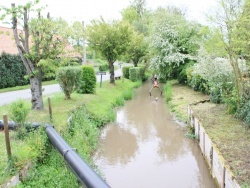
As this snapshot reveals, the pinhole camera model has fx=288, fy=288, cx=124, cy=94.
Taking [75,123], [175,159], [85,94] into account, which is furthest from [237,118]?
[85,94]

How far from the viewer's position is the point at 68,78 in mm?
14453

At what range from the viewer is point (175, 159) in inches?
382

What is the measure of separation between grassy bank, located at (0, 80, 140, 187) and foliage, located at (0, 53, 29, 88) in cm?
852

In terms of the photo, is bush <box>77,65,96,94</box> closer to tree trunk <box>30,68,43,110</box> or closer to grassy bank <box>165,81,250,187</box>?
grassy bank <box>165,81,250,187</box>

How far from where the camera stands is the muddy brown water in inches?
316

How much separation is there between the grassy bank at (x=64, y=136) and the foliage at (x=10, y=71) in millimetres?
8523

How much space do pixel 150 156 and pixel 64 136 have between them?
3078mm

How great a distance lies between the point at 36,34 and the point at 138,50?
24091 mm

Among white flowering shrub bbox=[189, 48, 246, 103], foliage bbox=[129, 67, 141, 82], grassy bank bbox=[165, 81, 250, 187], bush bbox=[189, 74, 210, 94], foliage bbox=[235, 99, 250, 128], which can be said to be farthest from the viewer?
foliage bbox=[129, 67, 141, 82]

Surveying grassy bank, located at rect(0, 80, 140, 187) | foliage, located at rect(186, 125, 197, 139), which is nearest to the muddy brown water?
foliage, located at rect(186, 125, 197, 139)

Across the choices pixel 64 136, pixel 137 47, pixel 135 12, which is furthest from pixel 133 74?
pixel 135 12

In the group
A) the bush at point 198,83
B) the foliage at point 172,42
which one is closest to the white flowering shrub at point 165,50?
the foliage at point 172,42

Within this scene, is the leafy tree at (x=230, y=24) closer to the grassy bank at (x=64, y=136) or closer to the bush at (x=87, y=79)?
the grassy bank at (x=64, y=136)

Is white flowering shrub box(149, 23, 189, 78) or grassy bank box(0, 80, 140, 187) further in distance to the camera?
white flowering shrub box(149, 23, 189, 78)
